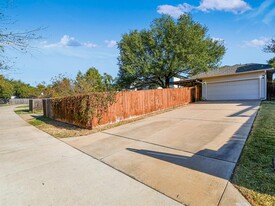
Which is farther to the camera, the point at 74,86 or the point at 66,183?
the point at 74,86

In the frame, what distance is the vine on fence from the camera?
7.72 m

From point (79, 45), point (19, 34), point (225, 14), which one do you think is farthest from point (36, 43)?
point (225, 14)

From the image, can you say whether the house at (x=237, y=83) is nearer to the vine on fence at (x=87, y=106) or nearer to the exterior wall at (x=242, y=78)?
the exterior wall at (x=242, y=78)

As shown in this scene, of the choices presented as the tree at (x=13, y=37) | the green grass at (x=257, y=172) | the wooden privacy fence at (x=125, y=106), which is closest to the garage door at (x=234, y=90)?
the wooden privacy fence at (x=125, y=106)

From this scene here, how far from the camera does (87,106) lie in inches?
306

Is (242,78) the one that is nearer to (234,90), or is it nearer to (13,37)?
(234,90)

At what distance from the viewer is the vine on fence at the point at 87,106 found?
7.72 metres

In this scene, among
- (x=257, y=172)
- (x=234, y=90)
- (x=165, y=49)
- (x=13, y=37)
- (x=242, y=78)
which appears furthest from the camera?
(x=165, y=49)

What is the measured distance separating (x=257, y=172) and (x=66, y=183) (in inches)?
136

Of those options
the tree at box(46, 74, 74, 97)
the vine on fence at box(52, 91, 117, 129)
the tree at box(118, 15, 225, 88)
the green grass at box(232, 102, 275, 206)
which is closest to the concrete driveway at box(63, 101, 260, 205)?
the green grass at box(232, 102, 275, 206)

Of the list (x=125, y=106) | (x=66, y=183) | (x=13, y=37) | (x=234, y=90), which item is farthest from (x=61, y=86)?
(x=234, y=90)

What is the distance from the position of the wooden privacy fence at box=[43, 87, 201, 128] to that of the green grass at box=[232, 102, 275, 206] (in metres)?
5.95

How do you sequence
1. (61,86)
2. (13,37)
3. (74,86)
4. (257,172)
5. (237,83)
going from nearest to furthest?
(257,172) < (13,37) < (74,86) < (61,86) < (237,83)

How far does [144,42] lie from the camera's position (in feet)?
65.2
